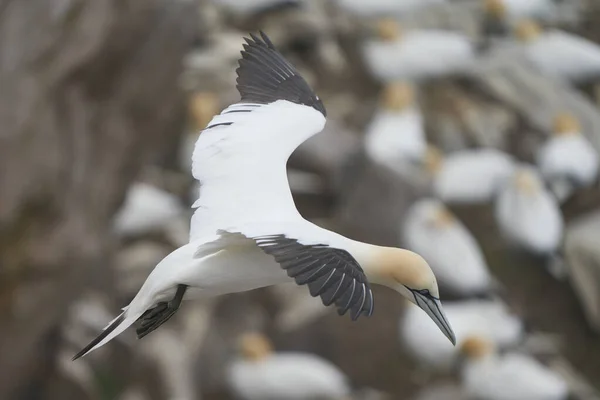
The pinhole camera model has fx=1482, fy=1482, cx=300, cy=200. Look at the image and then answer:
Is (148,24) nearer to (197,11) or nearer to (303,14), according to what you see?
(197,11)

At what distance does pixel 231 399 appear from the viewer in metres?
10.9

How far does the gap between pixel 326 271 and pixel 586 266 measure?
324 inches

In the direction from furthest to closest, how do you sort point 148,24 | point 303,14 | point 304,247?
point 303,14 → point 148,24 → point 304,247

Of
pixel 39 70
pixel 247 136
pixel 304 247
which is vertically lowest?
pixel 304 247

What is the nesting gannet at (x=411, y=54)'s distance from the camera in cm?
1379

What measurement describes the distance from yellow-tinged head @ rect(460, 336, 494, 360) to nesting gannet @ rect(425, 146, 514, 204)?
168 centimetres

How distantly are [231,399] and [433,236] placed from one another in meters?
2.03

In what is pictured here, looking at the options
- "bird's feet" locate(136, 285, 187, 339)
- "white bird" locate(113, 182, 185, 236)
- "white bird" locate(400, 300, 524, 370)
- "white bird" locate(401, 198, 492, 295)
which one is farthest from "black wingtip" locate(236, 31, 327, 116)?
"white bird" locate(401, 198, 492, 295)

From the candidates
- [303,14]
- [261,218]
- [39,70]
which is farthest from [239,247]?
[303,14]

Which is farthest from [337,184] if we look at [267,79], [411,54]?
[267,79]

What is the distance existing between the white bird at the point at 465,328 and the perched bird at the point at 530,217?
57 cm

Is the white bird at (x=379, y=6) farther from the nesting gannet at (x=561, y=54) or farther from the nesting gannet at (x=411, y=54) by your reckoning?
the nesting gannet at (x=561, y=54)

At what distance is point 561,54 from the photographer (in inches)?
563

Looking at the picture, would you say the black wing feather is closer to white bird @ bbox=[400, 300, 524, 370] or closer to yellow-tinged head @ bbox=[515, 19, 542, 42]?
white bird @ bbox=[400, 300, 524, 370]
